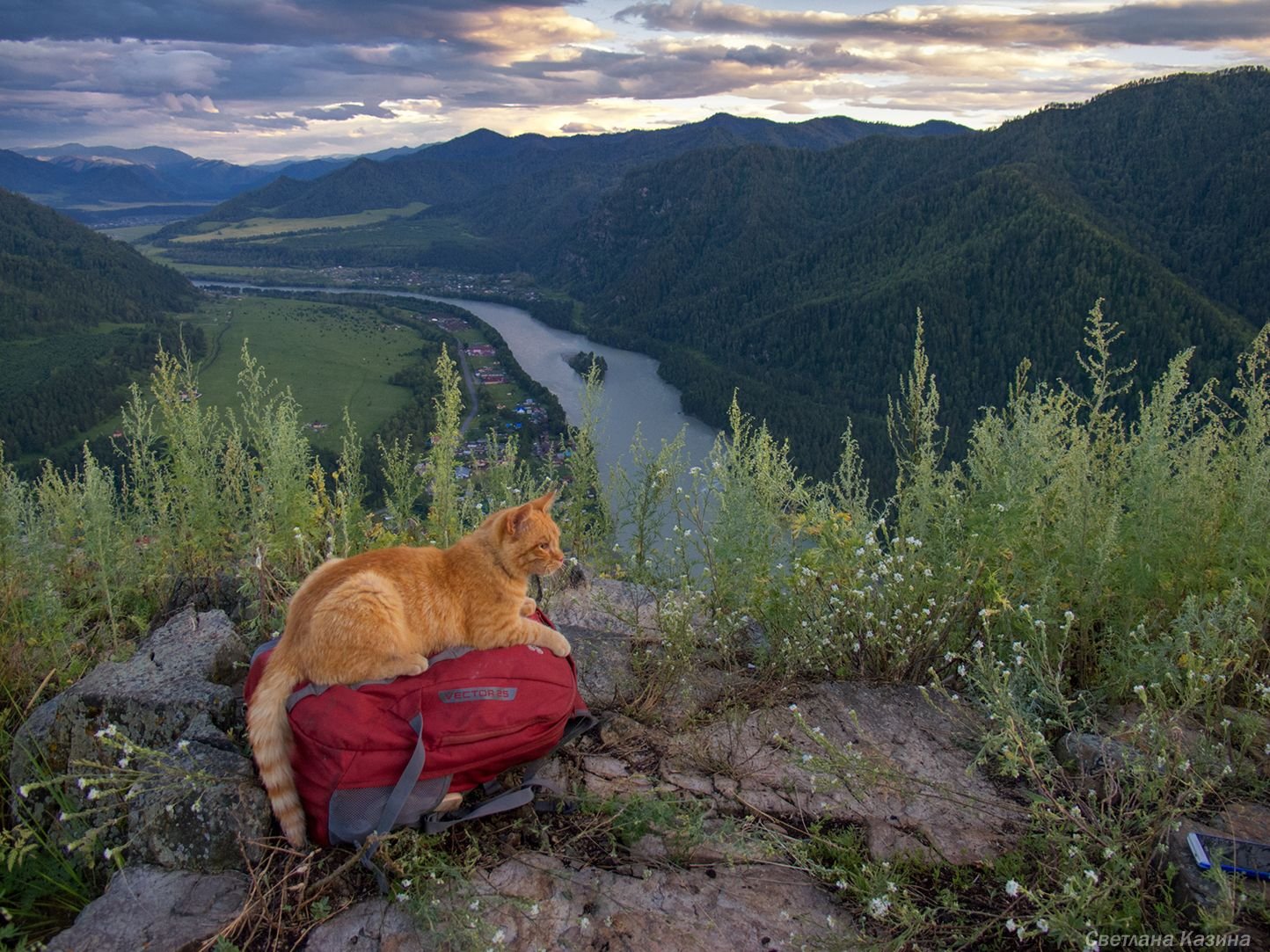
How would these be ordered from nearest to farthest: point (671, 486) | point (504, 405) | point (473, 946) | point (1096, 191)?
point (473, 946) → point (671, 486) → point (504, 405) → point (1096, 191)

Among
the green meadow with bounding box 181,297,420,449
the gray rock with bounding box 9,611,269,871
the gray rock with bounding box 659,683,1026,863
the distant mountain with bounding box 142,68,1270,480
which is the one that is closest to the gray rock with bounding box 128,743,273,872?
the gray rock with bounding box 9,611,269,871

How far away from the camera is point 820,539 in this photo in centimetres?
463

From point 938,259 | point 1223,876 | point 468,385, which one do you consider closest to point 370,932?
point 1223,876

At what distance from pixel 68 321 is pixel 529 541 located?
81994mm

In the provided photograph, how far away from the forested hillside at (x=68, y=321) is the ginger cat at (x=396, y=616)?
41.3 meters

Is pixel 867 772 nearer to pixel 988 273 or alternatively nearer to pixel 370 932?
pixel 370 932

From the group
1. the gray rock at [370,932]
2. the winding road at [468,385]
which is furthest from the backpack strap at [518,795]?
the winding road at [468,385]

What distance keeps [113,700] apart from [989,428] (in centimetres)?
496

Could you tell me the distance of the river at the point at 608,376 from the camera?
129 feet

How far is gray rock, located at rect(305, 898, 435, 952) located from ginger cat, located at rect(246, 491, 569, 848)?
36 cm

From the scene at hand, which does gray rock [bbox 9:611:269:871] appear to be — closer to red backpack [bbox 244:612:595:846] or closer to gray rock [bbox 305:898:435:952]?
red backpack [bbox 244:612:595:846]

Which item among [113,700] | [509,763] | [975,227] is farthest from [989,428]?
[975,227]

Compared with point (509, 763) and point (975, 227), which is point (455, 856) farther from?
point (975, 227)

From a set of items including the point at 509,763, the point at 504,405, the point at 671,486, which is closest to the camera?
the point at 509,763
